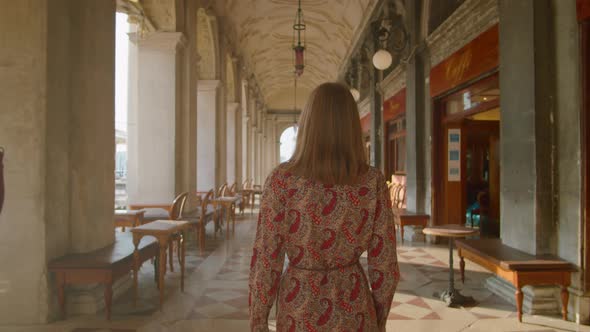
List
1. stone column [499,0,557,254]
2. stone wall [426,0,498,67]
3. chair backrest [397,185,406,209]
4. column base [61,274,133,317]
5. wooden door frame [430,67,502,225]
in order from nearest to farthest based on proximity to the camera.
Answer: column base [61,274,133,317], stone column [499,0,557,254], stone wall [426,0,498,67], wooden door frame [430,67,502,225], chair backrest [397,185,406,209]

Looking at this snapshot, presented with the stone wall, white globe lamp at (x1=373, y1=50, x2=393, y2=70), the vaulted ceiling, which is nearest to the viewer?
the stone wall

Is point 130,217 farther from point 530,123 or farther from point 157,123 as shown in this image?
point 530,123

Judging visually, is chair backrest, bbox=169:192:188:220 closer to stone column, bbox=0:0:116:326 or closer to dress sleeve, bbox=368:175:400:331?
stone column, bbox=0:0:116:326

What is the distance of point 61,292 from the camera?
12.0ft

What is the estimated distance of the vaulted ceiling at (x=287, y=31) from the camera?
43.8 ft

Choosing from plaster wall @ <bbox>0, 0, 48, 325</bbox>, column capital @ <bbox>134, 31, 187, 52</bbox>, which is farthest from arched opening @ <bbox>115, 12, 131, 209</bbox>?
plaster wall @ <bbox>0, 0, 48, 325</bbox>

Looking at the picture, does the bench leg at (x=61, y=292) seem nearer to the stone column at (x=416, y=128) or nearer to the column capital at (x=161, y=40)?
the column capital at (x=161, y=40)

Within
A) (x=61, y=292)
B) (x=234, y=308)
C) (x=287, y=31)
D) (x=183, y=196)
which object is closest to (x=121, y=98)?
(x=183, y=196)

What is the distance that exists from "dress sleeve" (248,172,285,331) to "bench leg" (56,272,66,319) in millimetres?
2852

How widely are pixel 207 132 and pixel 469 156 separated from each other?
22.2ft

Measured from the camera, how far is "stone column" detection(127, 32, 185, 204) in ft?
24.0

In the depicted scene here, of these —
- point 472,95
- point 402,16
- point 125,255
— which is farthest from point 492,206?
point 125,255

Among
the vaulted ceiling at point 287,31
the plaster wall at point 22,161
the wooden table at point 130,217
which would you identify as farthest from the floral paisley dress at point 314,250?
the vaulted ceiling at point 287,31

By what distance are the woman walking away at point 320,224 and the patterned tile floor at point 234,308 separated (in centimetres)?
228
